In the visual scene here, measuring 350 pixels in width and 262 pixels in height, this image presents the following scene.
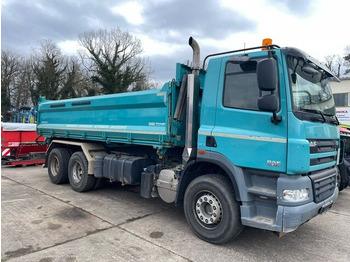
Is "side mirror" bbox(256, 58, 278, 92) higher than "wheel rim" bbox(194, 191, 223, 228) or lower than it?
higher

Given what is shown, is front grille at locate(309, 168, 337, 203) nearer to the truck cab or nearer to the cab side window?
the truck cab

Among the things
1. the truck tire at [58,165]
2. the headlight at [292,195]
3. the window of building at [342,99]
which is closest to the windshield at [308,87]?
the headlight at [292,195]

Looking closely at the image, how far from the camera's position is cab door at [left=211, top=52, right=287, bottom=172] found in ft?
11.2

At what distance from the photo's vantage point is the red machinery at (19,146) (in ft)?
33.1

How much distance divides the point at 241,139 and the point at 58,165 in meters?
5.54

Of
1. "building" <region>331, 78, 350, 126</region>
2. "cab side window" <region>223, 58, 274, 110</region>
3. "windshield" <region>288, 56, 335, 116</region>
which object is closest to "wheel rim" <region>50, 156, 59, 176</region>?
"cab side window" <region>223, 58, 274, 110</region>

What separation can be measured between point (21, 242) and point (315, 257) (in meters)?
4.04

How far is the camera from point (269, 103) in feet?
10.8

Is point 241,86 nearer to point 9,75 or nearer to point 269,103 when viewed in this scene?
point 269,103

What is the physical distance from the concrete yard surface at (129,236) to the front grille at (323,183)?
83cm

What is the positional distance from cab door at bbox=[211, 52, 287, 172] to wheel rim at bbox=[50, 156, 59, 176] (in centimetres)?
520

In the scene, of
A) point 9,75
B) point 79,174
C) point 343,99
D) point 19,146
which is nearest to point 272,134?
point 79,174

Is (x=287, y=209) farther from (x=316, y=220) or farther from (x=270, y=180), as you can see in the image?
(x=316, y=220)

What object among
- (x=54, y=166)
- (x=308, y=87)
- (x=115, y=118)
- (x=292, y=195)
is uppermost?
(x=308, y=87)
